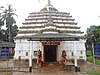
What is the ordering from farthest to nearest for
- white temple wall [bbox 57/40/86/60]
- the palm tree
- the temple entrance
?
the palm tree, white temple wall [bbox 57/40/86/60], the temple entrance

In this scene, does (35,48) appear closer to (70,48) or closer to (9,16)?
(70,48)

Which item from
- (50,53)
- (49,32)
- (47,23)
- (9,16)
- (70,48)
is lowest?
(50,53)

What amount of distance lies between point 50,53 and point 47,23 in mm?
4180

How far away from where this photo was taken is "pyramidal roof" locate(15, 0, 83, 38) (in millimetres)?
27372

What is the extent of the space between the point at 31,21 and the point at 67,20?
5.36m

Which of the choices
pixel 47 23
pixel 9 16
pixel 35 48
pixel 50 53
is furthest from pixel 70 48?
pixel 9 16

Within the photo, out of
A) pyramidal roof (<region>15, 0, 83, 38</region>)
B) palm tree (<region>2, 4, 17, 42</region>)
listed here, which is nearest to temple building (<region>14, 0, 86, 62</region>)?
pyramidal roof (<region>15, 0, 83, 38</region>)

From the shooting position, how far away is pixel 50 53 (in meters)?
25.4

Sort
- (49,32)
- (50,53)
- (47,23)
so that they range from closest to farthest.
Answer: (49,32)
(50,53)
(47,23)

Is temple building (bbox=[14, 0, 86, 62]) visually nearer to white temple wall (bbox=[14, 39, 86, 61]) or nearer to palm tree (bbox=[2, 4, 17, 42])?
white temple wall (bbox=[14, 39, 86, 61])

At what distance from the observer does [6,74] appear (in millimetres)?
13688

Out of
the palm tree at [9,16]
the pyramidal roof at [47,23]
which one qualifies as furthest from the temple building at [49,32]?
the palm tree at [9,16]

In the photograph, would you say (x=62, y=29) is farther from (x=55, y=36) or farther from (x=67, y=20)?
(x=55, y=36)

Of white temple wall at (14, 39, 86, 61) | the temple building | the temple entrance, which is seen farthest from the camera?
white temple wall at (14, 39, 86, 61)
